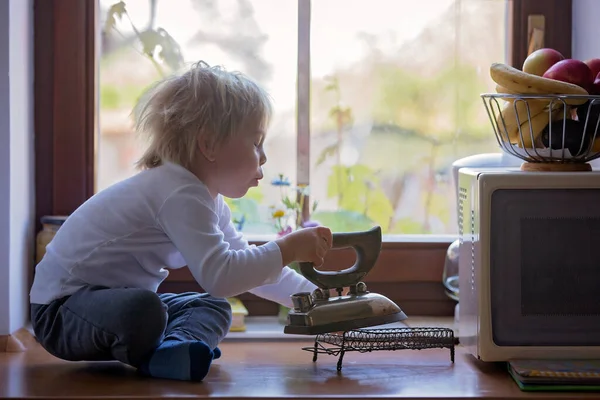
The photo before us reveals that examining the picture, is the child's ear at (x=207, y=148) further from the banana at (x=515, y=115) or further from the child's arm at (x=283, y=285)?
the banana at (x=515, y=115)

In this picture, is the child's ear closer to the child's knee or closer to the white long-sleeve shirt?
the white long-sleeve shirt

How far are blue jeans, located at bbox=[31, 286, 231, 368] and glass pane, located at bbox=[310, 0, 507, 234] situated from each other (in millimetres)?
527

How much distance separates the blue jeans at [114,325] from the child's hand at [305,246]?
173 mm

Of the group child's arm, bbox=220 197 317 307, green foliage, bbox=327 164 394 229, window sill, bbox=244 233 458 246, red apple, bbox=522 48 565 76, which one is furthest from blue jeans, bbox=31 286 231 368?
red apple, bbox=522 48 565 76

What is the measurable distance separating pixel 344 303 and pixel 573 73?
18.9 inches

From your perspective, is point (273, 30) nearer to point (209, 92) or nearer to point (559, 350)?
point (209, 92)

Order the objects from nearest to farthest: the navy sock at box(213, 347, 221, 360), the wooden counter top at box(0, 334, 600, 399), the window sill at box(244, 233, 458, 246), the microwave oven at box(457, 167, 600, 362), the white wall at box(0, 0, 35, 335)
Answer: the wooden counter top at box(0, 334, 600, 399), the microwave oven at box(457, 167, 600, 362), the navy sock at box(213, 347, 221, 360), the white wall at box(0, 0, 35, 335), the window sill at box(244, 233, 458, 246)

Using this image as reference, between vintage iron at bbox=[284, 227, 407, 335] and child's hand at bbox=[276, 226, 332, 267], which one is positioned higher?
child's hand at bbox=[276, 226, 332, 267]

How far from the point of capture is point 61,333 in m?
1.31

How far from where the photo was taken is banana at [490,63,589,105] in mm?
1303

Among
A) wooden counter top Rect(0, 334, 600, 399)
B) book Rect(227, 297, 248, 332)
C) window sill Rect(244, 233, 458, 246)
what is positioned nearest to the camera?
wooden counter top Rect(0, 334, 600, 399)

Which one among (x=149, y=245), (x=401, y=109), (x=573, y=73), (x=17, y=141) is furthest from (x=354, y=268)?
(x=17, y=141)

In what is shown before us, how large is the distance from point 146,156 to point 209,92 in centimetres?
14

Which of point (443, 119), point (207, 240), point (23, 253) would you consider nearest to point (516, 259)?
point (207, 240)
